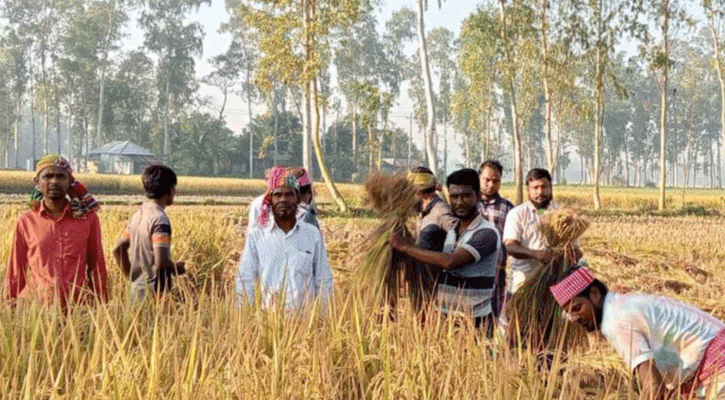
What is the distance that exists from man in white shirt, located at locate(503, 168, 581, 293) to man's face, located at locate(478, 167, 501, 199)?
0.27 meters

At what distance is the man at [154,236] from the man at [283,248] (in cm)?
39

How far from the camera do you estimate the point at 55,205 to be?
3301 millimetres

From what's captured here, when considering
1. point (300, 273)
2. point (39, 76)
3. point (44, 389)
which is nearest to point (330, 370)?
point (44, 389)

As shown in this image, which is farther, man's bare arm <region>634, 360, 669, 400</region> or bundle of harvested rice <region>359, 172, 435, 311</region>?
bundle of harvested rice <region>359, 172, 435, 311</region>

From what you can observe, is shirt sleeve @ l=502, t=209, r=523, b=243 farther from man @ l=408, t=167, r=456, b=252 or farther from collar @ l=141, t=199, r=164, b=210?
collar @ l=141, t=199, r=164, b=210

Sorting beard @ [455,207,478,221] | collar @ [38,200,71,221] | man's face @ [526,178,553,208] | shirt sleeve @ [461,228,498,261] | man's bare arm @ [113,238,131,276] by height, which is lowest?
man's bare arm @ [113,238,131,276]

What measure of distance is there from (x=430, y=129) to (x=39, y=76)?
37.2 metres

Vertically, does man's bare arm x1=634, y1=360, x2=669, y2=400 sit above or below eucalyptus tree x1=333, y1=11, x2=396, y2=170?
below

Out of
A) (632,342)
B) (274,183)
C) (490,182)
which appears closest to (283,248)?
(274,183)

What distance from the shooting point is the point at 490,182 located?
4348 millimetres

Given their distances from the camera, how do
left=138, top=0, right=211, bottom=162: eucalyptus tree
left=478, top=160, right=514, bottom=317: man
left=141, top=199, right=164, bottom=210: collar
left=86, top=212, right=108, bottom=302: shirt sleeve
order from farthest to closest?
left=138, top=0, right=211, bottom=162: eucalyptus tree → left=478, top=160, right=514, bottom=317: man → left=141, top=199, right=164, bottom=210: collar → left=86, top=212, right=108, bottom=302: shirt sleeve

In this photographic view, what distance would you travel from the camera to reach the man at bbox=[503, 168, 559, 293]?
3.57 metres

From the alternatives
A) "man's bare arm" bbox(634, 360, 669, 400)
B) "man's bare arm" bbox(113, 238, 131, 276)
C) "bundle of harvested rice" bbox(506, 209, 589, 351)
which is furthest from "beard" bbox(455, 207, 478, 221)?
"man's bare arm" bbox(113, 238, 131, 276)

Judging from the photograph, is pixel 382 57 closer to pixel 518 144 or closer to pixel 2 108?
pixel 2 108
